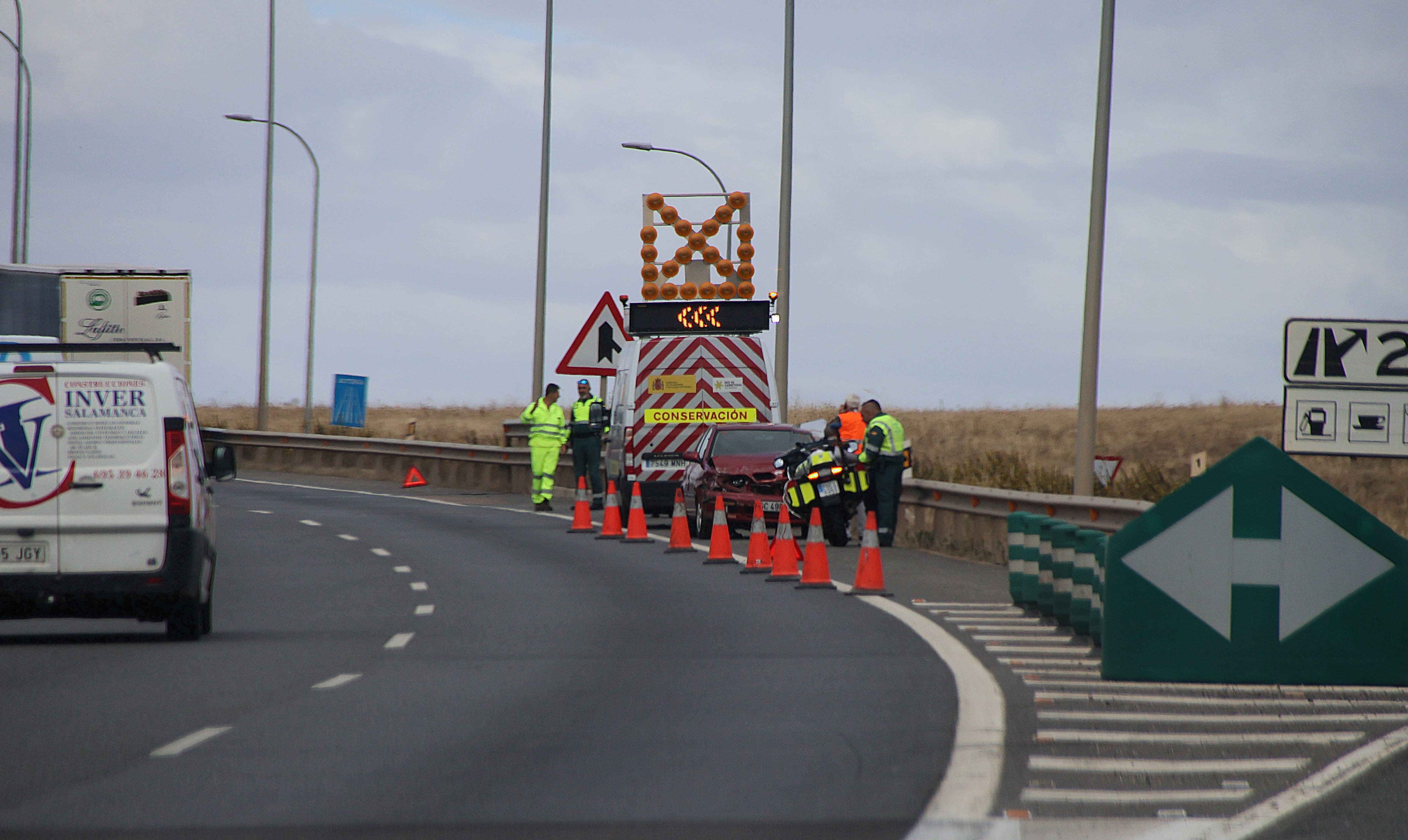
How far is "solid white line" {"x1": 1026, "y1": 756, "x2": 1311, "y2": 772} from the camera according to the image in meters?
7.79

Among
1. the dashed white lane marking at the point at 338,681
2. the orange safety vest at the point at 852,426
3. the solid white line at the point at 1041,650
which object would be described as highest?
the orange safety vest at the point at 852,426

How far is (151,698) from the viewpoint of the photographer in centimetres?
1023

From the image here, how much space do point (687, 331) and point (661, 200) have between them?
11.2 ft

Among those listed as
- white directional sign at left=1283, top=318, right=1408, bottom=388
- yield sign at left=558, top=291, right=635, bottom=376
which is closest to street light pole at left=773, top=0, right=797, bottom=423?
yield sign at left=558, top=291, right=635, bottom=376

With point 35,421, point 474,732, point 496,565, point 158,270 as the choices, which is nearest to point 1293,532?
point 474,732

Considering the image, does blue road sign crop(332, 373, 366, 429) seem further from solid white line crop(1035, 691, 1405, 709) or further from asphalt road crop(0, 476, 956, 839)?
solid white line crop(1035, 691, 1405, 709)

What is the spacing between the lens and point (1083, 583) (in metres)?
12.9

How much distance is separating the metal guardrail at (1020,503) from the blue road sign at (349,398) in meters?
23.3

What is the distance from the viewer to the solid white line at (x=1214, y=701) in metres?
9.70

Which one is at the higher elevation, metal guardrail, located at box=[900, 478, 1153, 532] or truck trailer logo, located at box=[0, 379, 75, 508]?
truck trailer logo, located at box=[0, 379, 75, 508]

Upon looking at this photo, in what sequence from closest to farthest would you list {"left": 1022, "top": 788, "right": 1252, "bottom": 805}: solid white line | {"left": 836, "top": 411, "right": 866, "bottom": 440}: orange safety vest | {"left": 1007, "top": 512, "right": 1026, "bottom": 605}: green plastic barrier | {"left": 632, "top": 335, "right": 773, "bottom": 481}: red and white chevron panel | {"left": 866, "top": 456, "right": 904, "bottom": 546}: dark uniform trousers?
{"left": 1022, "top": 788, "right": 1252, "bottom": 805}: solid white line → {"left": 1007, "top": 512, "right": 1026, "bottom": 605}: green plastic barrier → {"left": 866, "top": 456, "right": 904, "bottom": 546}: dark uniform trousers → {"left": 836, "top": 411, "right": 866, "bottom": 440}: orange safety vest → {"left": 632, "top": 335, "right": 773, "bottom": 481}: red and white chevron panel

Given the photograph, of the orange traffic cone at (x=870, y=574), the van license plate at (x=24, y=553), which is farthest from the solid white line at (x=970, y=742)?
the van license plate at (x=24, y=553)

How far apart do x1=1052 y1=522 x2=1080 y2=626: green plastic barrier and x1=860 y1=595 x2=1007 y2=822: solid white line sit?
0.92 metres

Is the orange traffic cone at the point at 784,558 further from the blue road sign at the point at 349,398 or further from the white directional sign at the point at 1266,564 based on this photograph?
the blue road sign at the point at 349,398
